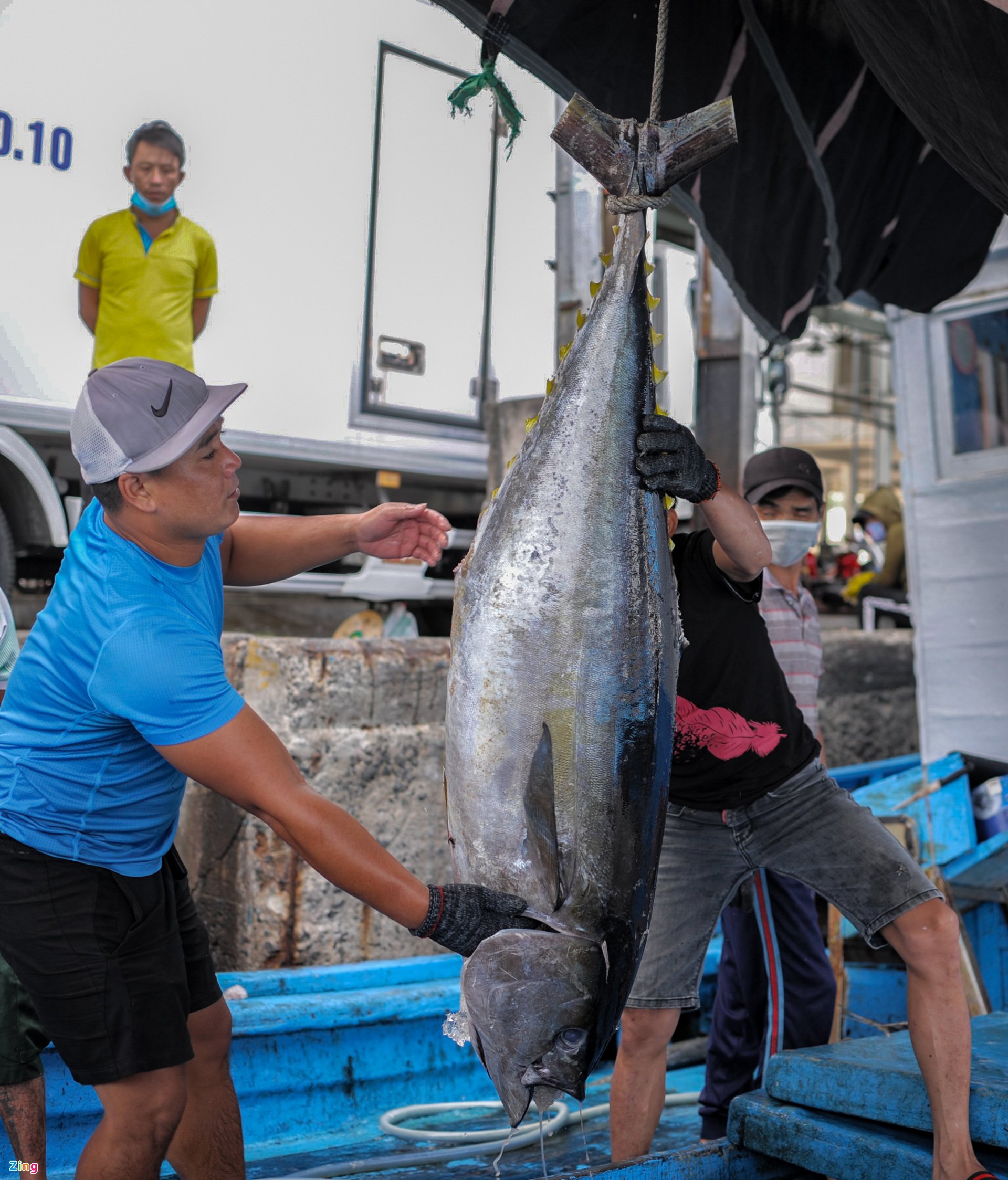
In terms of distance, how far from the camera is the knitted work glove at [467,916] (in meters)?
1.80

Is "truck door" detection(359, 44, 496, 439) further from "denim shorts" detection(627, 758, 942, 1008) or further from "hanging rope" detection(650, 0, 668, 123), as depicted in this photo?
"hanging rope" detection(650, 0, 668, 123)

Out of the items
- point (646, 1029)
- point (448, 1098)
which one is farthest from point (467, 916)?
point (448, 1098)

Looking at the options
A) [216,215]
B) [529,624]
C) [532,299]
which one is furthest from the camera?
[532,299]

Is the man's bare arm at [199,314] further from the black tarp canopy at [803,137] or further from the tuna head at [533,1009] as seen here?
the tuna head at [533,1009]

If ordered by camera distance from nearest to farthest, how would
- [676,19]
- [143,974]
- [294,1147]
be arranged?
[143,974] → [676,19] → [294,1147]

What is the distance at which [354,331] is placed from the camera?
6359mm

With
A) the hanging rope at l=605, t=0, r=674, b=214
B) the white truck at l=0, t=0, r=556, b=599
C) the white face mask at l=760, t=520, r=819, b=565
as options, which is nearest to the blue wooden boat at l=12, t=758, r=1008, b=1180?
the white face mask at l=760, t=520, r=819, b=565

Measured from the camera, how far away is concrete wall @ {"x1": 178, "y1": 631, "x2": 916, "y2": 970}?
3.83 meters

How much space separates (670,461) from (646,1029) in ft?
4.41

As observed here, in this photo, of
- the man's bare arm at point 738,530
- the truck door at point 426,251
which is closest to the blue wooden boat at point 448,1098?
the man's bare arm at point 738,530

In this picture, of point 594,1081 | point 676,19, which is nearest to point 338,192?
point 676,19

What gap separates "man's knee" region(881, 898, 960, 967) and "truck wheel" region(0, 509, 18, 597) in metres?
4.35

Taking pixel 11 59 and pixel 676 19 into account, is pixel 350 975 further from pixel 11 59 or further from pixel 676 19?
pixel 11 59

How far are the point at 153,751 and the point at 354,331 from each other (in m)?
4.61
